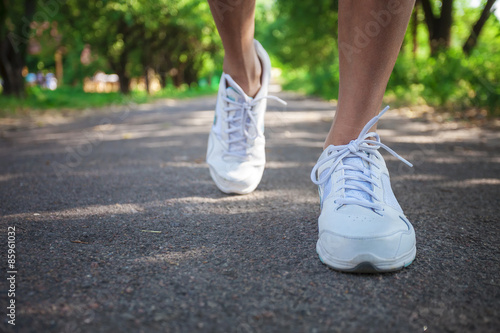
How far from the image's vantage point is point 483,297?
0.89 metres

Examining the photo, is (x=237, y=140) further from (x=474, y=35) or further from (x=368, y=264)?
(x=474, y=35)

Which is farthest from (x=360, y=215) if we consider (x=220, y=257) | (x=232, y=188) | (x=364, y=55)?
(x=232, y=188)

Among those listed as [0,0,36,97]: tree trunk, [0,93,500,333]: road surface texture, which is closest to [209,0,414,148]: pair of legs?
[0,93,500,333]: road surface texture

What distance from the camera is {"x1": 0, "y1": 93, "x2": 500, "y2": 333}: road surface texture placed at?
0.81 m

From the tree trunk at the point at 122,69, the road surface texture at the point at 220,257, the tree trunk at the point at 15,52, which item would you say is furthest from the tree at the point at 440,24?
the tree trunk at the point at 122,69

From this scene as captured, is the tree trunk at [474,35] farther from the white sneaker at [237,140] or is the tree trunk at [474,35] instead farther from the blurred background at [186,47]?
the white sneaker at [237,140]

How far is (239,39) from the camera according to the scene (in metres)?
1.58

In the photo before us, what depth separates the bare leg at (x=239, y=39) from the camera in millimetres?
1499

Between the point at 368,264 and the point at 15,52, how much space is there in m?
11.0

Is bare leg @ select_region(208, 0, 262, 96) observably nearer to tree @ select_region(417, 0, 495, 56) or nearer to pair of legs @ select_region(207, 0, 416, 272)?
pair of legs @ select_region(207, 0, 416, 272)

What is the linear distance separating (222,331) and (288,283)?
0.80 feet

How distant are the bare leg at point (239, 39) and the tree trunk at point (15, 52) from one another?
900cm

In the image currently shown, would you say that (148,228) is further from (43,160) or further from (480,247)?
(43,160)

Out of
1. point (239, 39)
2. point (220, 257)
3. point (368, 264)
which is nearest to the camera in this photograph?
point (368, 264)
